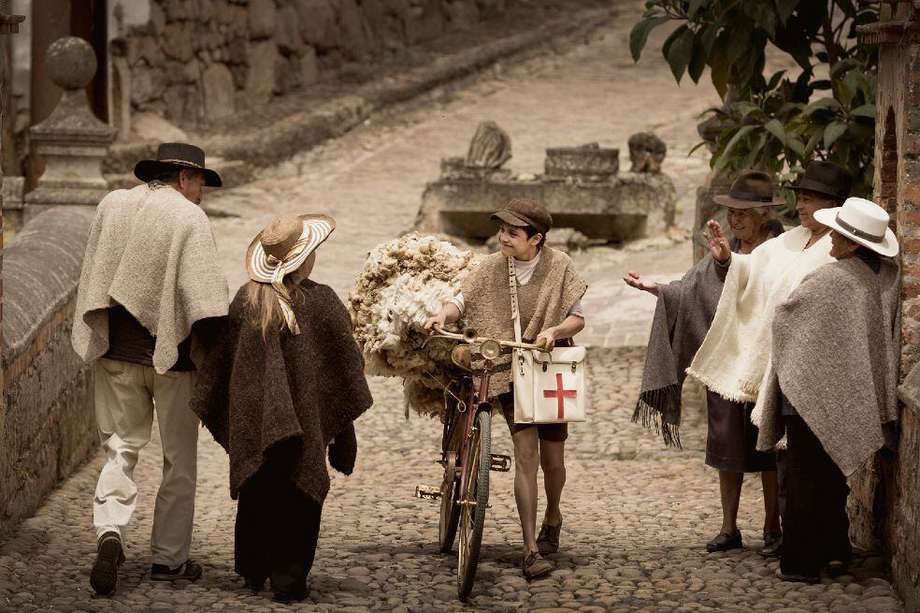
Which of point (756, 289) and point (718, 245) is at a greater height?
point (718, 245)

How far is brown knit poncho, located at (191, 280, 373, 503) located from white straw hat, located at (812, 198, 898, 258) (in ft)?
6.30

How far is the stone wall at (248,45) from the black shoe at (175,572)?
10470 millimetres

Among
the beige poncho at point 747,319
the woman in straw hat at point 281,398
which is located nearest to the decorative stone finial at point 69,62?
the woman in straw hat at point 281,398

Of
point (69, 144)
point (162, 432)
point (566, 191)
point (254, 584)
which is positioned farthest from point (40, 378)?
point (566, 191)

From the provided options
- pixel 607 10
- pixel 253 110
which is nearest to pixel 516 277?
pixel 253 110

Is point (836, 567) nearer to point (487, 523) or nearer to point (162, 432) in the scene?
point (487, 523)

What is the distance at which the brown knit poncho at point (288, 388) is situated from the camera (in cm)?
578

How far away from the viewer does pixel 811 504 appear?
19.8ft

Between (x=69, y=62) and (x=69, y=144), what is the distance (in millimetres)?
614

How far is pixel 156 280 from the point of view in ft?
19.7

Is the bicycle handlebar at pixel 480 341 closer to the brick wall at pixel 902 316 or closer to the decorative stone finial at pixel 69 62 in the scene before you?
the brick wall at pixel 902 316

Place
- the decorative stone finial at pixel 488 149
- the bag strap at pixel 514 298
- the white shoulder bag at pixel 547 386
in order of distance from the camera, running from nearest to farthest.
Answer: the white shoulder bag at pixel 547 386 < the bag strap at pixel 514 298 < the decorative stone finial at pixel 488 149

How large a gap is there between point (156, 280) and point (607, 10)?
1964cm

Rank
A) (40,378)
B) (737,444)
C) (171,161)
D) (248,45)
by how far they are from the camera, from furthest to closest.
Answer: (248,45), (40,378), (737,444), (171,161)
